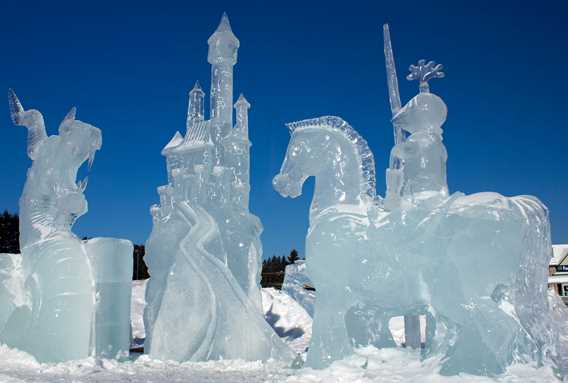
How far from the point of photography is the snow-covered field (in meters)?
4.19

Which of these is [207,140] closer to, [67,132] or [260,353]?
[67,132]


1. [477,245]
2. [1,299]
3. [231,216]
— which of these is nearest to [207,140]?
[231,216]

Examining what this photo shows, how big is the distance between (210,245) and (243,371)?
5.94 feet

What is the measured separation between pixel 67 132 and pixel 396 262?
5.03 meters

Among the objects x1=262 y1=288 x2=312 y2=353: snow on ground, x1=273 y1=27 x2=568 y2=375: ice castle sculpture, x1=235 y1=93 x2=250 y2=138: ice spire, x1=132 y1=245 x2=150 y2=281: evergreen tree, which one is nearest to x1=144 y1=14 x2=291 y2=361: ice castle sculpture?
x1=235 y1=93 x2=250 y2=138: ice spire

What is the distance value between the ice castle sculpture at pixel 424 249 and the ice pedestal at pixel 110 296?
292 cm

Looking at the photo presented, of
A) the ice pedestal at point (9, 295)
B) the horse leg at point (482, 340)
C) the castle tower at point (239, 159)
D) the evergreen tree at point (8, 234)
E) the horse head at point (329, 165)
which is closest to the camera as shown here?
the horse leg at point (482, 340)

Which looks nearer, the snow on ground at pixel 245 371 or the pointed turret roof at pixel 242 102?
the snow on ground at pixel 245 371

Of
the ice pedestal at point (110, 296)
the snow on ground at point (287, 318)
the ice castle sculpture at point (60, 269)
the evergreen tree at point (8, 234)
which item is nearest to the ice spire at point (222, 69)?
the ice castle sculpture at point (60, 269)

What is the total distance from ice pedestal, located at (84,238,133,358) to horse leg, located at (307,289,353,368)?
3181 millimetres

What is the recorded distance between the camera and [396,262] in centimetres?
451

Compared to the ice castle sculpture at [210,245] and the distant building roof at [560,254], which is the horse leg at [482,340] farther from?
the distant building roof at [560,254]

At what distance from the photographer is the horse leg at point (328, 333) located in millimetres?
4648

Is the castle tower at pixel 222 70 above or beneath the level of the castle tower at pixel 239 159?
above
